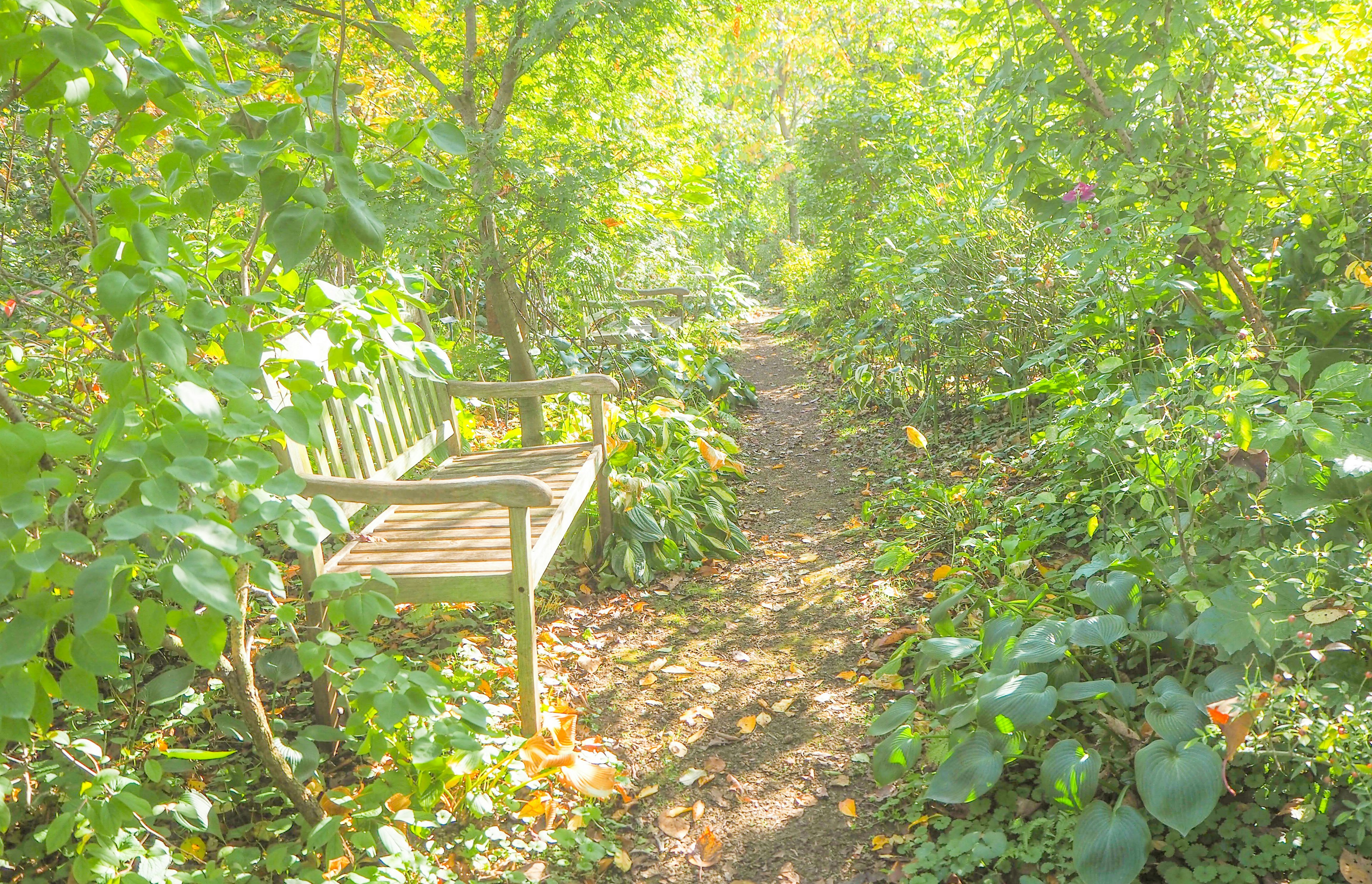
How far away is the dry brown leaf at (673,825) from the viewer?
8.12 feet

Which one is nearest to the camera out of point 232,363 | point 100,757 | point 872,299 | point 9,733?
point 9,733

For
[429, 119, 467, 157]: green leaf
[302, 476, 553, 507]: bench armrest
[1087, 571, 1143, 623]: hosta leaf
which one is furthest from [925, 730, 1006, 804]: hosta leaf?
[429, 119, 467, 157]: green leaf

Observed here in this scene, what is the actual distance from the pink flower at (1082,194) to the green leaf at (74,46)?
297cm

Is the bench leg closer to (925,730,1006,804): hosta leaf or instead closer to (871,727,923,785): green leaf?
(871,727,923,785): green leaf

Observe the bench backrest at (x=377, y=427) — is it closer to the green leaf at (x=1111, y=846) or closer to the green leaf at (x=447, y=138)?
the green leaf at (x=447, y=138)

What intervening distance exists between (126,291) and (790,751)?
2.28 m

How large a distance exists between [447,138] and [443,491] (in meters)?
1.15

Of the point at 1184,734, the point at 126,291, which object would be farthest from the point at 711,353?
the point at 126,291

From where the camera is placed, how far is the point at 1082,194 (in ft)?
10.4

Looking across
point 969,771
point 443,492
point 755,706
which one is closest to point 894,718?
point 969,771

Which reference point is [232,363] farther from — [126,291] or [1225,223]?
[1225,223]

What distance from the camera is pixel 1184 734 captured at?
2021 mm

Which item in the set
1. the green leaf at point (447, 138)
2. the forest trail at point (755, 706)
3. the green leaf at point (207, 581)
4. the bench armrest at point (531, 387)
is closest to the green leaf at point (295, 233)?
the green leaf at point (447, 138)

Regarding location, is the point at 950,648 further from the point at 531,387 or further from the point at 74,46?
the point at 74,46
